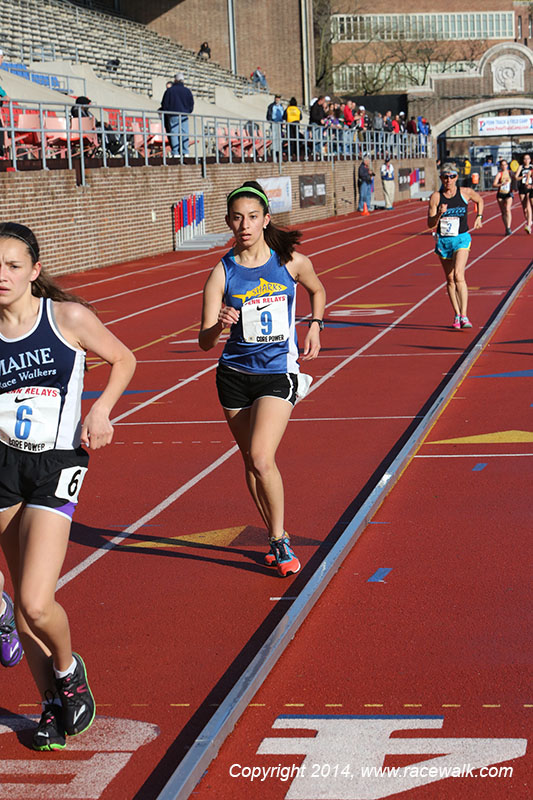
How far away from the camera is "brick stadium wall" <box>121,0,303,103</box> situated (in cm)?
6731

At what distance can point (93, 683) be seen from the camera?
519 centimetres

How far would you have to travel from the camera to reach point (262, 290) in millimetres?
6445

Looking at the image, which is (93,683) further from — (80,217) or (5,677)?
(80,217)

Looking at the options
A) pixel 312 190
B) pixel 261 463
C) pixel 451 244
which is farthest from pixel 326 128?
pixel 261 463

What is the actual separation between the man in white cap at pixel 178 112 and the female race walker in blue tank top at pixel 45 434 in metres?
27.9

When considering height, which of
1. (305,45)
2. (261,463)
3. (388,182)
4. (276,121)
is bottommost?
(261,463)

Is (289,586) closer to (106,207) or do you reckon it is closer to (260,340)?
(260,340)

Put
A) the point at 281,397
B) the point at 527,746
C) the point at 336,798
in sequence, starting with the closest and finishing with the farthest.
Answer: the point at 336,798 → the point at 527,746 → the point at 281,397

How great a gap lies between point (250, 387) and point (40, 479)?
7.43 feet

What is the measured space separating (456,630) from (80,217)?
21788 mm

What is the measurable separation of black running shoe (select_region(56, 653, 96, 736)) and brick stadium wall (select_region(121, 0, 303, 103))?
65.4 meters

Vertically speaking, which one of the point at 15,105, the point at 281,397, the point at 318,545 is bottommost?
the point at 318,545

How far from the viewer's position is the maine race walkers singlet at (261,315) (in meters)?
6.43

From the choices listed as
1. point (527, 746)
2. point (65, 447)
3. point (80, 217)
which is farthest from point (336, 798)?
point (80, 217)
